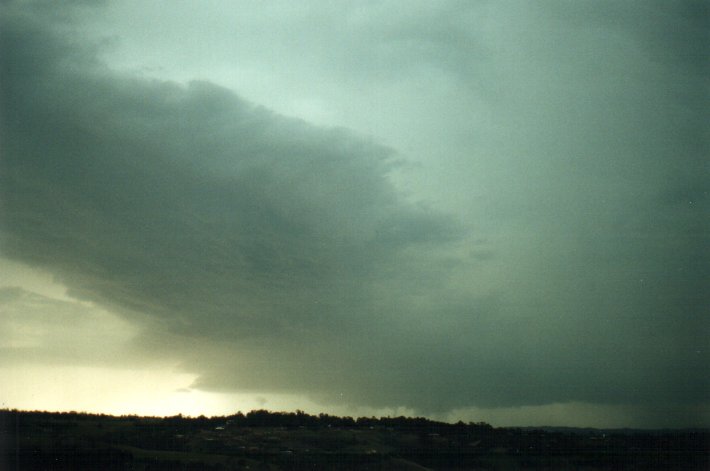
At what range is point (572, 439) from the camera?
70625mm

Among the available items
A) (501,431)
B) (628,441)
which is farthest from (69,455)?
(628,441)

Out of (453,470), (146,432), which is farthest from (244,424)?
(453,470)

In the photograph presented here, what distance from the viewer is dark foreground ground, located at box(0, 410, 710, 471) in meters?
44.3

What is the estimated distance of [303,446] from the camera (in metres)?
57.7

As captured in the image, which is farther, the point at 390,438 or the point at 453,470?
the point at 390,438

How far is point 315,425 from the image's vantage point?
66.9 m

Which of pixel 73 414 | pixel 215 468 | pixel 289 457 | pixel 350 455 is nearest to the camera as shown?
pixel 215 468

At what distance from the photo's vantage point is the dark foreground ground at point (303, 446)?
4434 cm

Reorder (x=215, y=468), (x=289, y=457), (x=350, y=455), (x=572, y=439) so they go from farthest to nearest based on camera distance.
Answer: (x=572, y=439) → (x=350, y=455) → (x=289, y=457) → (x=215, y=468)

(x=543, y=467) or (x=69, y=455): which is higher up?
(x=69, y=455)

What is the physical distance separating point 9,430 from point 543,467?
4998 centimetres

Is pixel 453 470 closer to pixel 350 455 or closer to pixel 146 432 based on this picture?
pixel 350 455

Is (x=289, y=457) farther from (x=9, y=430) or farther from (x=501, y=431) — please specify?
(x=501, y=431)

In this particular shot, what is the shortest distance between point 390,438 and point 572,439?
23628 mm
